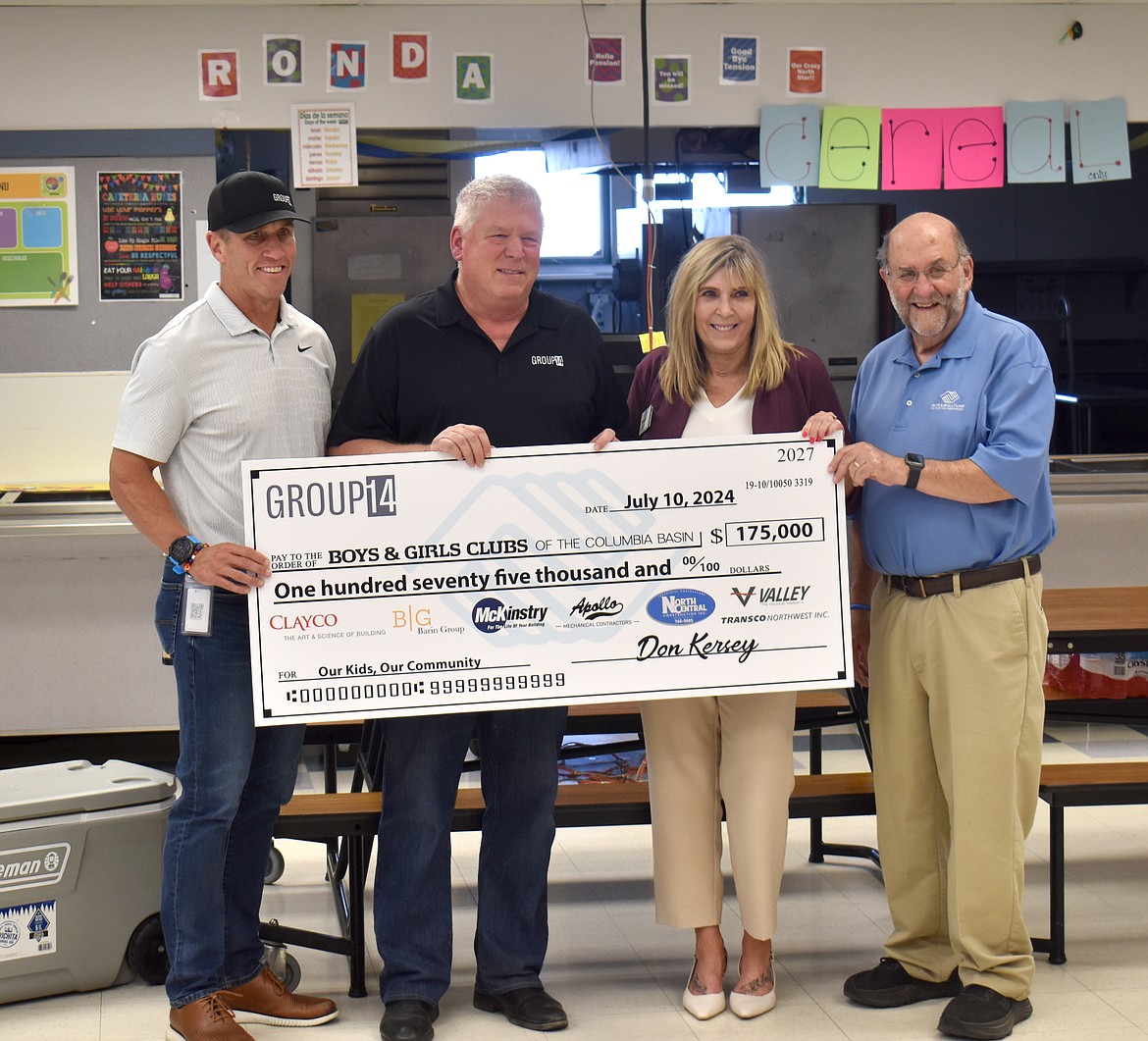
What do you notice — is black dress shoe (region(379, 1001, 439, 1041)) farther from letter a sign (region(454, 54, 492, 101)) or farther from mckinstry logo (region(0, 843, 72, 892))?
letter a sign (region(454, 54, 492, 101))

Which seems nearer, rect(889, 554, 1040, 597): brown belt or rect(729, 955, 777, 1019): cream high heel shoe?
rect(889, 554, 1040, 597): brown belt

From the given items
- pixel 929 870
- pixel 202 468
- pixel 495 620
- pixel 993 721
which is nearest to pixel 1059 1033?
pixel 929 870

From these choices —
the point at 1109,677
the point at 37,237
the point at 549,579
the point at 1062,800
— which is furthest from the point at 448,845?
the point at 1109,677

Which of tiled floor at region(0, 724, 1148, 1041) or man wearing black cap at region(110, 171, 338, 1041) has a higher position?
man wearing black cap at region(110, 171, 338, 1041)

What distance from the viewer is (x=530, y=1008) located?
2.86m

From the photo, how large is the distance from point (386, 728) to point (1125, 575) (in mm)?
3322

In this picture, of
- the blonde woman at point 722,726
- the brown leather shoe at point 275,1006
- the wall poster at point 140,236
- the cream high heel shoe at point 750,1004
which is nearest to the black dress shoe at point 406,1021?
the brown leather shoe at point 275,1006

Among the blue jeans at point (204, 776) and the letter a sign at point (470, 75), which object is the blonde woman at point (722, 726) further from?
the letter a sign at point (470, 75)

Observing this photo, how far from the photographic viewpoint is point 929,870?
115 inches

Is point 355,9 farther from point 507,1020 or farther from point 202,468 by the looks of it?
point 507,1020

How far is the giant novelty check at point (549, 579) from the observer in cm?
265

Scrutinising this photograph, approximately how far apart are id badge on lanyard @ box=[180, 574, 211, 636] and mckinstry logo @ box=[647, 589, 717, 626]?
88 cm

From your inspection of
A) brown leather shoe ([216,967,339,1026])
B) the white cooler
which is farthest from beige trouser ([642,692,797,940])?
the white cooler

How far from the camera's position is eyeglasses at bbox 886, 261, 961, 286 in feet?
9.00
